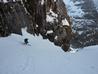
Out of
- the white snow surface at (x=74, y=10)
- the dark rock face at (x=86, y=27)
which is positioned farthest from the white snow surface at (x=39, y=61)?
the white snow surface at (x=74, y=10)

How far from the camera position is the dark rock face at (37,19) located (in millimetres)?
33219

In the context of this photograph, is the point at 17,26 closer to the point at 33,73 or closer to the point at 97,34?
the point at 33,73

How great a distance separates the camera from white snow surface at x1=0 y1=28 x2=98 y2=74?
64.1ft

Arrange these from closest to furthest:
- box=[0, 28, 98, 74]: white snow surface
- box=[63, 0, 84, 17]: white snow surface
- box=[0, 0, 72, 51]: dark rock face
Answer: box=[0, 28, 98, 74]: white snow surface < box=[0, 0, 72, 51]: dark rock face < box=[63, 0, 84, 17]: white snow surface

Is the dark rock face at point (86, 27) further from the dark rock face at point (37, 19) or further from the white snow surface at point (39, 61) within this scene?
the white snow surface at point (39, 61)

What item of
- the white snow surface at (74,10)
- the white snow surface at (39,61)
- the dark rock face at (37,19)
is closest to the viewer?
the white snow surface at (39,61)

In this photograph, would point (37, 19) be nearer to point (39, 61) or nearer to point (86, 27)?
point (39, 61)

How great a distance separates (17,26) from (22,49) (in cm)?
920

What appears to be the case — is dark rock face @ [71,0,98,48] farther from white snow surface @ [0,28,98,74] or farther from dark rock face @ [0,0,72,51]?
white snow surface @ [0,28,98,74]

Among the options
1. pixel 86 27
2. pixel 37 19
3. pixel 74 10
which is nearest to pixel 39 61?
pixel 37 19

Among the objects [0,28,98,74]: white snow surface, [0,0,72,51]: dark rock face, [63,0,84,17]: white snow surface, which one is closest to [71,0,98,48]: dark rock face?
[63,0,84,17]: white snow surface

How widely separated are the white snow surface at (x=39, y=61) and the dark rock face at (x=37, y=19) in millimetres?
5828

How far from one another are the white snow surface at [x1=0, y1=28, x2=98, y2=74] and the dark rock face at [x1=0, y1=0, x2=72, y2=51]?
5828 millimetres

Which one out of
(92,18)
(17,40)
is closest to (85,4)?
(92,18)
